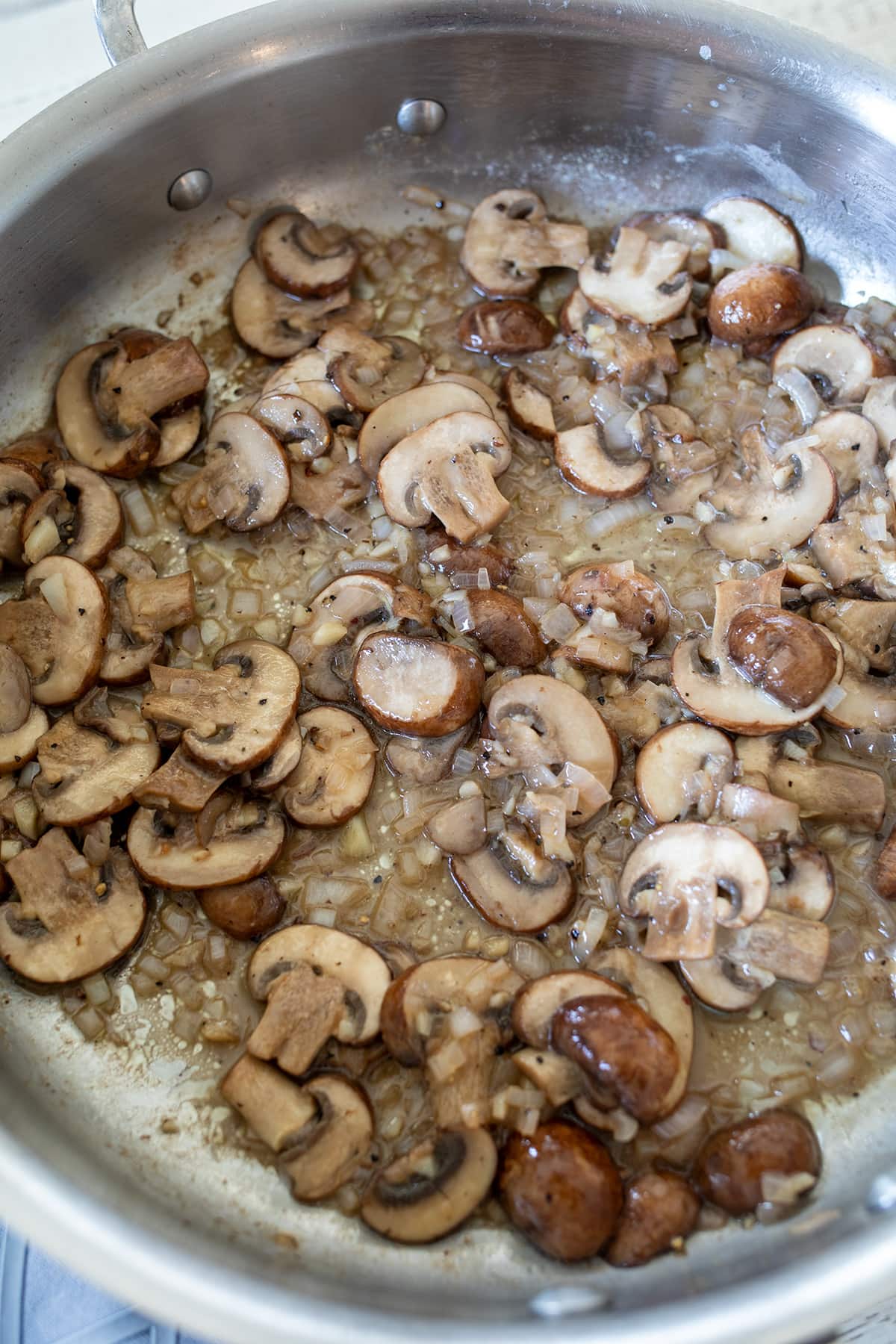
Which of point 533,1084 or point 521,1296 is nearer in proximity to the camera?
point 521,1296

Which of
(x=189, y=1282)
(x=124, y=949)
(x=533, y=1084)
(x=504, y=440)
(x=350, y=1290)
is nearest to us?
(x=189, y=1282)

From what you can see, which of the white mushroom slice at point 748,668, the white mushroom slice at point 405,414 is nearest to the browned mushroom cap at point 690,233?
the white mushroom slice at point 405,414

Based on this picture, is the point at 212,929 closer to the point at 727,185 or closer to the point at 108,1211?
the point at 108,1211

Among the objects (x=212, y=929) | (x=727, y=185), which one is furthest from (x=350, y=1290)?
(x=727, y=185)

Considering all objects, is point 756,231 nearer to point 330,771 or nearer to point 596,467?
point 596,467

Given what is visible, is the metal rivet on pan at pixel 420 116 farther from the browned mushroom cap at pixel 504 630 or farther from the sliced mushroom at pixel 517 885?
the sliced mushroom at pixel 517 885

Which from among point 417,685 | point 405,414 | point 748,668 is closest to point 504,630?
point 417,685
